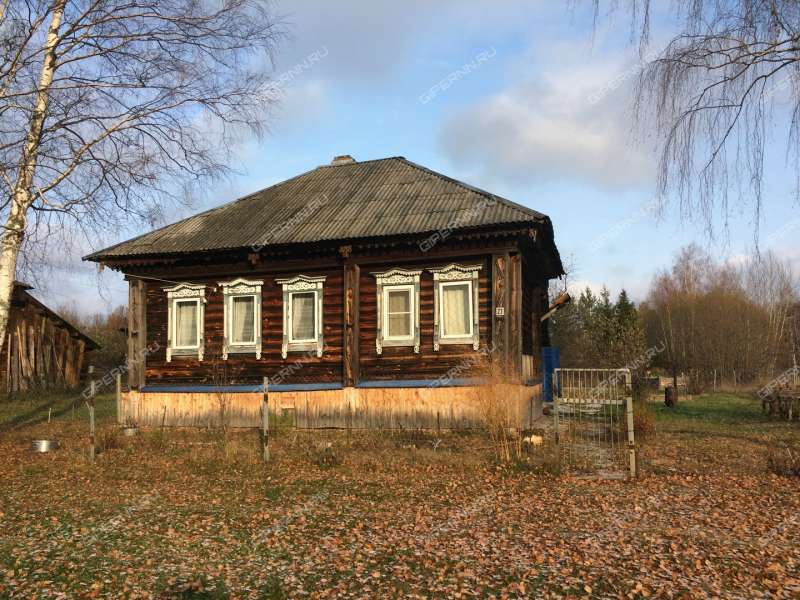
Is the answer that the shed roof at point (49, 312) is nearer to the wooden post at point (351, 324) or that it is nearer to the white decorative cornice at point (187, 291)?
the white decorative cornice at point (187, 291)

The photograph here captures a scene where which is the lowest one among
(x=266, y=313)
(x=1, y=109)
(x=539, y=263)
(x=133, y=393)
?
(x=133, y=393)

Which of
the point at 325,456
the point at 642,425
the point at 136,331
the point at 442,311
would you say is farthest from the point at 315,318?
the point at 642,425

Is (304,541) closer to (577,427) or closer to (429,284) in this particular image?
(429,284)

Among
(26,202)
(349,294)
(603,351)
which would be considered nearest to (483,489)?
(349,294)

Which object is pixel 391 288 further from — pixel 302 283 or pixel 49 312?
pixel 49 312

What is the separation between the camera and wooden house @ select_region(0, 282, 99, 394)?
95.0ft

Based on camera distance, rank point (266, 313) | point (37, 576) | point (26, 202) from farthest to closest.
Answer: point (266, 313) < point (26, 202) < point (37, 576)

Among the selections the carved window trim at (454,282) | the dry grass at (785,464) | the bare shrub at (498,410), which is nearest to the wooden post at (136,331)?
the carved window trim at (454,282)

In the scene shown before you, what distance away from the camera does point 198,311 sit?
17984 millimetres

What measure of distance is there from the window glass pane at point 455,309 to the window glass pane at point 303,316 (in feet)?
11.9

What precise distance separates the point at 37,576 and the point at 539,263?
626 inches

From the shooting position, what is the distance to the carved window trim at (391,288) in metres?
16.0

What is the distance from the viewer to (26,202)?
43.3 feet

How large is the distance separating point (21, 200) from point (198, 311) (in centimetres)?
569
